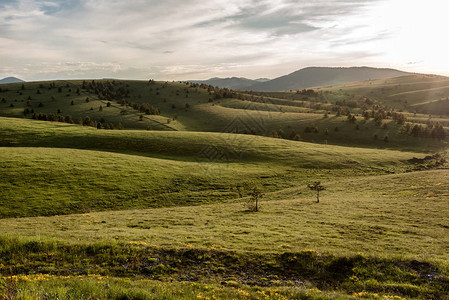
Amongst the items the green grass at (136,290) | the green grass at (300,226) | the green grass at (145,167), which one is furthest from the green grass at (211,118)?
the green grass at (136,290)

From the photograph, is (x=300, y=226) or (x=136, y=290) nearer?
(x=136, y=290)

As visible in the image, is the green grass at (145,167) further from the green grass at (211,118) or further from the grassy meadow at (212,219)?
the green grass at (211,118)

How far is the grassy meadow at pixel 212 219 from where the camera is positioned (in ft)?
43.9

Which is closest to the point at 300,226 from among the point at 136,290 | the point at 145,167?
the point at 136,290

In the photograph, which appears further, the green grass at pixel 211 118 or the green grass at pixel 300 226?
the green grass at pixel 211 118

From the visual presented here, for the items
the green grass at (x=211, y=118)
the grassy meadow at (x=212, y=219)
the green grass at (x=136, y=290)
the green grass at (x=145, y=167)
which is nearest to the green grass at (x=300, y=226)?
the grassy meadow at (x=212, y=219)

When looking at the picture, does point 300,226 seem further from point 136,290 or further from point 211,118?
point 211,118

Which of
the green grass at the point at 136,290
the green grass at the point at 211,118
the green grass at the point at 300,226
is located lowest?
the green grass at the point at 300,226

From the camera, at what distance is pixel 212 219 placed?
1168 inches

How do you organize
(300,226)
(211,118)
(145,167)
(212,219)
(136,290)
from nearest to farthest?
(136,290) < (300,226) < (212,219) < (145,167) < (211,118)

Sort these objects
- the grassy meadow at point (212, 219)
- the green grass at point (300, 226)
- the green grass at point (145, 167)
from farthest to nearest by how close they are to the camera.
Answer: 1. the green grass at point (145, 167)
2. the green grass at point (300, 226)
3. the grassy meadow at point (212, 219)

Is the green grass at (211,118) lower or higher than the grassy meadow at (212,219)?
higher

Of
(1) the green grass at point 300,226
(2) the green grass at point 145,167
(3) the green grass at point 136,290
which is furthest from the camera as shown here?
(2) the green grass at point 145,167

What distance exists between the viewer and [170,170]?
5550 centimetres
